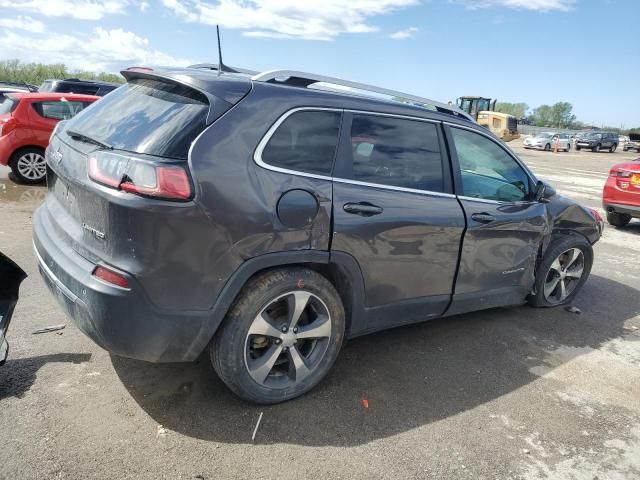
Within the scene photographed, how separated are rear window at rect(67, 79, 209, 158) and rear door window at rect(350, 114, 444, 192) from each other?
986 mm

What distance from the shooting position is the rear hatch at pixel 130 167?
2.37 meters

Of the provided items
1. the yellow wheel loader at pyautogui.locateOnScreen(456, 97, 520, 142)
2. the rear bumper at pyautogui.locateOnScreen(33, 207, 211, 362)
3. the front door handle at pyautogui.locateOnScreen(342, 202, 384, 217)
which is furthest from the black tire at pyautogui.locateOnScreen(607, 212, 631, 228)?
the yellow wheel loader at pyautogui.locateOnScreen(456, 97, 520, 142)

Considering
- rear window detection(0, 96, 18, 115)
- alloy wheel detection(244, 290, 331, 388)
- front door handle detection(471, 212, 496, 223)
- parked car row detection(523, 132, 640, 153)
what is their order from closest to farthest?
alloy wheel detection(244, 290, 331, 388) → front door handle detection(471, 212, 496, 223) → rear window detection(0, 96, 18, 115) → parked car row detection(523, 132, 640, 153)

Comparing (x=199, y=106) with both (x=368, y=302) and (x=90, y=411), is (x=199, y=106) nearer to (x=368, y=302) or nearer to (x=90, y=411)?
(x=368, y=302)

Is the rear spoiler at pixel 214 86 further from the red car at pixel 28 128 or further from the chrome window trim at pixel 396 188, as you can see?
the red car at pixel 28 128

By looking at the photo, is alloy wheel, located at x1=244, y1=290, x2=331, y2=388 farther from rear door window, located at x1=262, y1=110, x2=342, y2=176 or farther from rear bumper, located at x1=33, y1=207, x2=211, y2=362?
rear door window, located at x1=262, y1=110, x2=342, y2=176

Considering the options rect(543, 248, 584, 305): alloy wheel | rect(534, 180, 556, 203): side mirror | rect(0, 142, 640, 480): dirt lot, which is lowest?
rect(0, 142, 640, 480): dirt lot

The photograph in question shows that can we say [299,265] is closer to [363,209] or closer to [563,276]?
[363,209]

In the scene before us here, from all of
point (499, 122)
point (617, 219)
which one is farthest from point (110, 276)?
point (499, 122)

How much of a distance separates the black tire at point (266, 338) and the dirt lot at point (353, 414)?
13cm

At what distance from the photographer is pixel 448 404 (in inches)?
124

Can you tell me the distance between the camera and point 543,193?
421cm

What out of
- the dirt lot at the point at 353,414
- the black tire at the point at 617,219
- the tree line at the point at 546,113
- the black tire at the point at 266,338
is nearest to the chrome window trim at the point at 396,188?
the black tire at the point at 266,338

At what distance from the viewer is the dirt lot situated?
2.49 m
